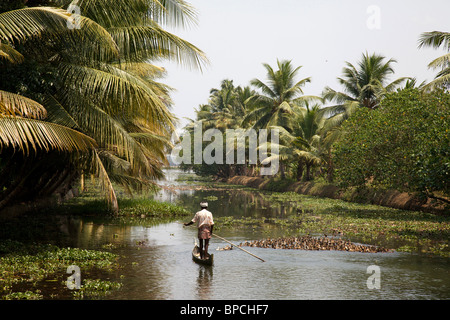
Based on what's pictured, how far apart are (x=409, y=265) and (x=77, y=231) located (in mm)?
12711

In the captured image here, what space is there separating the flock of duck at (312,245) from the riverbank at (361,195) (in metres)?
6.18

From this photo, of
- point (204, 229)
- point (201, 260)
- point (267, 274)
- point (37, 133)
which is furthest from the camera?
point (204, 229)

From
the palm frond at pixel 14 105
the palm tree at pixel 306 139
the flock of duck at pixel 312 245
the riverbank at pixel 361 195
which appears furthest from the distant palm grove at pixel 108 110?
the palm tree at pixel 306 139

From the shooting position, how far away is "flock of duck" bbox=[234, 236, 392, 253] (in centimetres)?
1675

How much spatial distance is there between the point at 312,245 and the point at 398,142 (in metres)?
12.3

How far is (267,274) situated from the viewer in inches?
504

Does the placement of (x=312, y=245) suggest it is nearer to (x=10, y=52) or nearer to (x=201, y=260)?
(x=201, y=260)

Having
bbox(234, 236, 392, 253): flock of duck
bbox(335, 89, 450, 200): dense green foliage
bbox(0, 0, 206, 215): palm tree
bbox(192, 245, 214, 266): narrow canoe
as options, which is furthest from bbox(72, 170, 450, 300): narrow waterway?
bbox(335, 89, 450, 200): dense green foliage

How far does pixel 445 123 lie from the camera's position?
68.7ft

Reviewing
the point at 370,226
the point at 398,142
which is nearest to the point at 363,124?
the point at 398,142

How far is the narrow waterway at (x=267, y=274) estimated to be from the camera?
10.8 meters

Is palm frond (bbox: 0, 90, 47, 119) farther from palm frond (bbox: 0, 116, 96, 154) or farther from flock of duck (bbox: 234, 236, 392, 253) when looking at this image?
flock of duck (bbox: 234, 236, 392, 253)

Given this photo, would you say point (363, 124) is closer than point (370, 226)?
No
